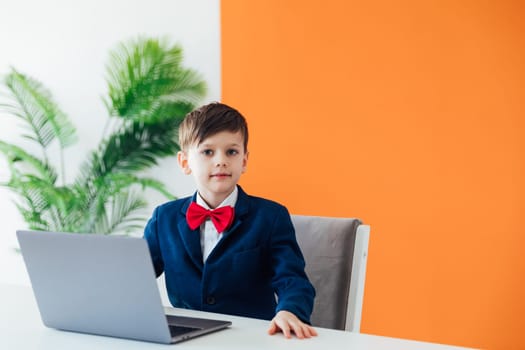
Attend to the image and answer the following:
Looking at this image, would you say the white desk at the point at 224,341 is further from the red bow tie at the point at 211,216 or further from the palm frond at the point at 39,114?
the palm frond at the point at 39,114

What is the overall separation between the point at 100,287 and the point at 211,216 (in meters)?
0.53

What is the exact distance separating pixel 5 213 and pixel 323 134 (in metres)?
2.48

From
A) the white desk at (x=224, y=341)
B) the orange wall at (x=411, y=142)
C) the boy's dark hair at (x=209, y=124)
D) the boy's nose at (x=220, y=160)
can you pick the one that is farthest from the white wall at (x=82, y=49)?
the white desk at (x=224, y=341)

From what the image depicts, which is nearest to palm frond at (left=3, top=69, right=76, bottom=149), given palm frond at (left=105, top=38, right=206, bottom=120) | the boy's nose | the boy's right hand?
palm frond at (left=105, top=38, right=206, bottom=120)

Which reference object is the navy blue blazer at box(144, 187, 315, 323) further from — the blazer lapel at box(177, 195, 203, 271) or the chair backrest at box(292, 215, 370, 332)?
the chair backrest at box(292, 215, 370, 332)

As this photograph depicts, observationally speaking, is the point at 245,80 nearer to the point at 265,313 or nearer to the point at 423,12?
the point at 423,12

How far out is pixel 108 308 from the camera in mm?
1361

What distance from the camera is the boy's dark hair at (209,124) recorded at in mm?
1877

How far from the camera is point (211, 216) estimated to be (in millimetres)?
1843

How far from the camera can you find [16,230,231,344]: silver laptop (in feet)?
4.23

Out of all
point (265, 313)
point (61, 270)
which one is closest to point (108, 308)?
point (61, 270)

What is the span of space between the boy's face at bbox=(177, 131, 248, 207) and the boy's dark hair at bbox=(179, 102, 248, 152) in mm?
14

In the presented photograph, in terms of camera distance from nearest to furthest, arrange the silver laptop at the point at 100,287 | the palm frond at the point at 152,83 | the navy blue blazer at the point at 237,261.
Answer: the silver laptop at the point at 100,287
the navy blue blazer at the point at 237,261
the palm frond at the point at 152,83

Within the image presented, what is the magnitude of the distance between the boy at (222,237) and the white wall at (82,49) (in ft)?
8.20
